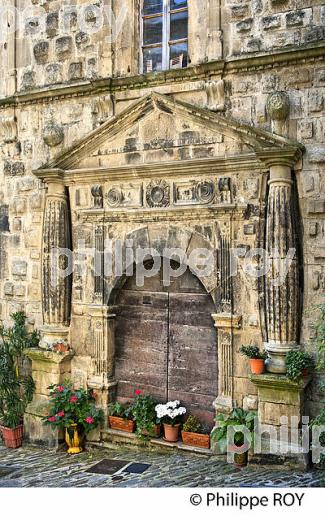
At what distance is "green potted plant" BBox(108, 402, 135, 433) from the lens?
6.66 m

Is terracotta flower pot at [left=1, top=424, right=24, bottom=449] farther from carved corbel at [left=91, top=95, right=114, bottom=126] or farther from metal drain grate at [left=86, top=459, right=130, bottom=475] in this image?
carved corbel at [left=91, top=95, right=114, bottom=126]

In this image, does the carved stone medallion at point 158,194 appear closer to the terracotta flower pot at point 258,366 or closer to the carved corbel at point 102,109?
the carved corbel at point 102,109

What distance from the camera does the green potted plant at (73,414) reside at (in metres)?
6.61

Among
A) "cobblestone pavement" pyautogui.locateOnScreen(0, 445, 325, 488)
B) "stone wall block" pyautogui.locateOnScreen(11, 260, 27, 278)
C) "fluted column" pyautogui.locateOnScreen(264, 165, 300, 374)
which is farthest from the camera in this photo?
"stone wall block" pyautogui.locateOnScreen(11, 260, 27, 278)

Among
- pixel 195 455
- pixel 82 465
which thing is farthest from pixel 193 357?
pixel 82 465

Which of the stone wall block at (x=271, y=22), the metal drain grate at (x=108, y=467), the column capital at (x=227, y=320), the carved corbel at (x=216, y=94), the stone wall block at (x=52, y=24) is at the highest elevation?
the stone wall block at (x=52, y=24)

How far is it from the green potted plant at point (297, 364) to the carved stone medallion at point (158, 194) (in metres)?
2.21

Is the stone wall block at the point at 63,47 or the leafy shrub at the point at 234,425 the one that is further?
the stone wall block at the point at 63,47

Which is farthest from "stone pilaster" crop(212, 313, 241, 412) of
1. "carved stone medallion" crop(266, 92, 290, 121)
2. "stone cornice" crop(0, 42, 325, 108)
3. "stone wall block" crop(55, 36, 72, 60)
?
"stone wall block" crop(55, 36, 72, 60)

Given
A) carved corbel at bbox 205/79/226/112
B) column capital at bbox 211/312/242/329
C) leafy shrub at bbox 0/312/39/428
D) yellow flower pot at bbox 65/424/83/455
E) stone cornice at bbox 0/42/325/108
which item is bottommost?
yellow flower pot at bbox 65/424/83/455

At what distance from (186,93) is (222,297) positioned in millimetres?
2378

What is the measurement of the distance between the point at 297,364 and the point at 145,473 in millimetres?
2007

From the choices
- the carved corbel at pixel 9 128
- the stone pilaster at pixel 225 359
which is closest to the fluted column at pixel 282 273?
the stone pilaster at pixel 225 359

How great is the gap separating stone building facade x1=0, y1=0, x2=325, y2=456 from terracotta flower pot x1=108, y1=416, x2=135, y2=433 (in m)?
0.29
